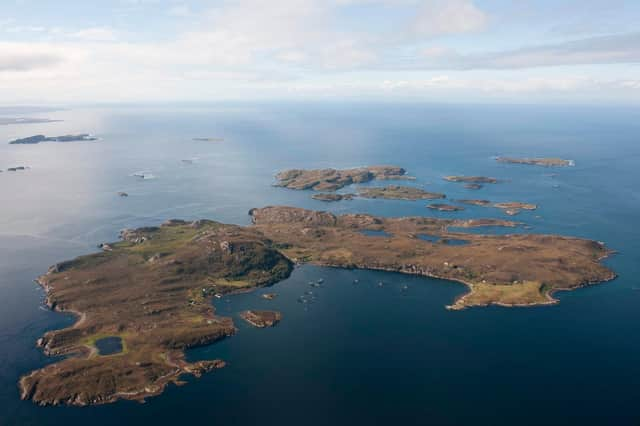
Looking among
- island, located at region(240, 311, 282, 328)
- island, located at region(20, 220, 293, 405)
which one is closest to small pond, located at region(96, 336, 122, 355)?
island, located at region(20, 220, 293, 405)

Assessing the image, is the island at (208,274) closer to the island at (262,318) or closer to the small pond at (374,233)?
the island at (262,318)

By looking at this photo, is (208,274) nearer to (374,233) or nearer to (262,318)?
(262,318)

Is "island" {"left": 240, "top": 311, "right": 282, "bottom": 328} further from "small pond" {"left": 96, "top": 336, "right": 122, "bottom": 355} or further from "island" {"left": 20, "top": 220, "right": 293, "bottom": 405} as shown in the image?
"small pond" {"left": 96, "top": 336, "right": 122, "bottom": 355}

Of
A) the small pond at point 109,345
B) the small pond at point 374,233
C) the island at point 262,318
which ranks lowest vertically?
the small pond at point 109,345

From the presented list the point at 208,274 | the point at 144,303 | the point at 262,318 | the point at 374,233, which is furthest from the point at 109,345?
the point at 374,233

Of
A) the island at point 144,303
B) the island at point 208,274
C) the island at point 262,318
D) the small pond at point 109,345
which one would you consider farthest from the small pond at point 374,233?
the small pond at point 109,345

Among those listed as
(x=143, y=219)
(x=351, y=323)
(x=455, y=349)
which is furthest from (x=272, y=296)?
(x=143, y=219)

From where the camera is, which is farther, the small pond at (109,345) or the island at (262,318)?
the island at (262,318)
